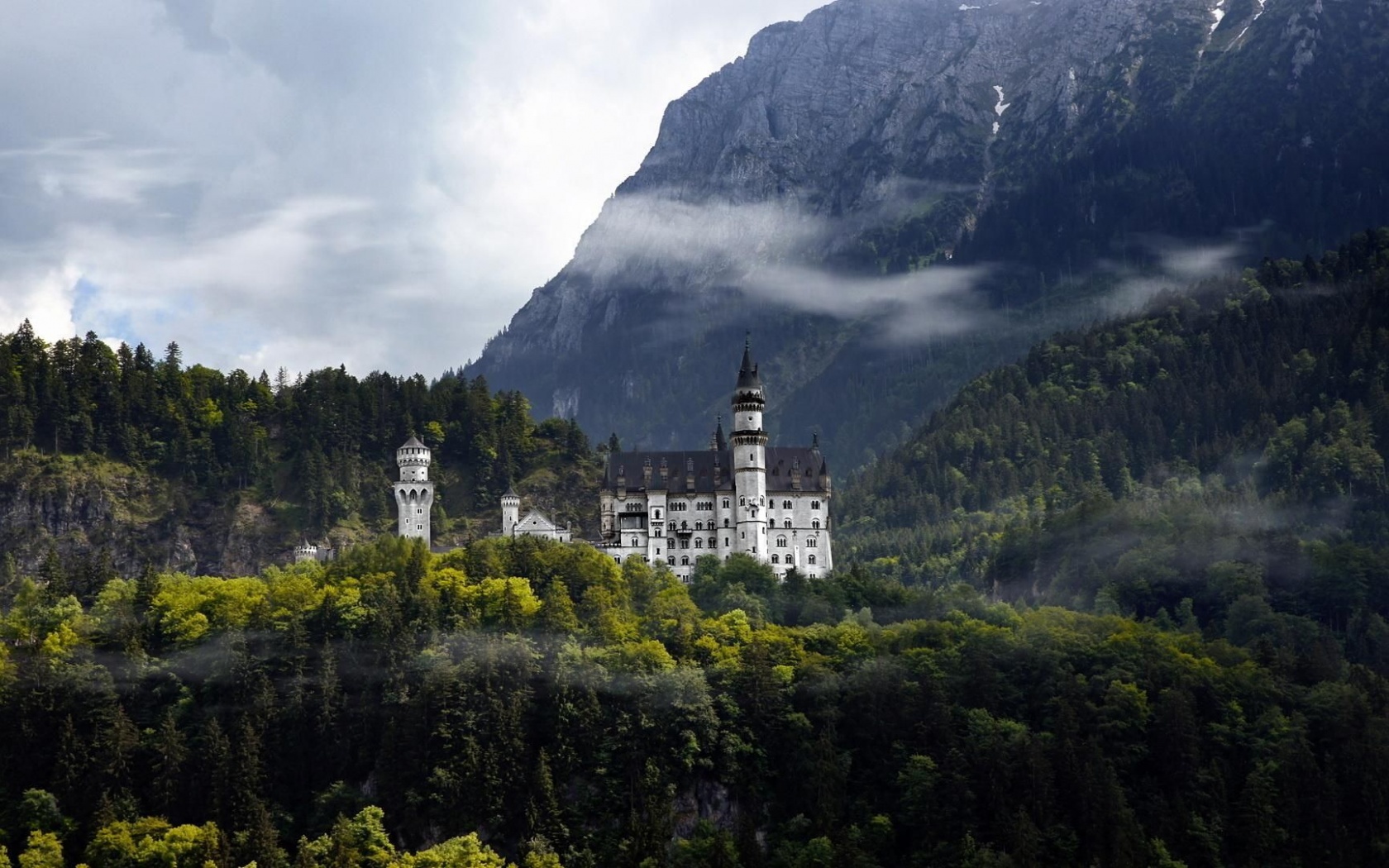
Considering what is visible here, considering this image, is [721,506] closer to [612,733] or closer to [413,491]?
[413,491]

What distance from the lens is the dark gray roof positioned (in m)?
132

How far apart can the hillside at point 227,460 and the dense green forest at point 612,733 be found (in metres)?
15.6

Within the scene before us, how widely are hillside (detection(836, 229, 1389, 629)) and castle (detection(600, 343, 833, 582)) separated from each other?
1071 inches

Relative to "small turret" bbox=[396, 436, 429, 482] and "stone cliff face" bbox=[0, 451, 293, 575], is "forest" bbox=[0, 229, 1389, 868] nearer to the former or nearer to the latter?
"stone cliff face" bbox=[0, 451, 293, 575]

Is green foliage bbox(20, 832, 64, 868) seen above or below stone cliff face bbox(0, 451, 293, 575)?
below

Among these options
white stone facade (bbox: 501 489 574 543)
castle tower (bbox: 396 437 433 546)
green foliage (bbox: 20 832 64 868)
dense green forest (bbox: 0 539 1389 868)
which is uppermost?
castle tower (bbox: 396 437 433 546)

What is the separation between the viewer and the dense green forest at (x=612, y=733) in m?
101

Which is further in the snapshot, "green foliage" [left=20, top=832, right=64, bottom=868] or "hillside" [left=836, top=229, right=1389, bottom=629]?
"hillside" [left=836, top=229, right=1389, bottom=629]

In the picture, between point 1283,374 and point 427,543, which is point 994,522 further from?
point 427,543

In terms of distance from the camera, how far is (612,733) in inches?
4225

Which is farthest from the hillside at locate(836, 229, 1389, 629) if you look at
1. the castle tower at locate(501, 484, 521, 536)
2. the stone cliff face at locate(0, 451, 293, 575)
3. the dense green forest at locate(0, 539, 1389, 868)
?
the stone cliff face at locate(0, 451, 293, 575)

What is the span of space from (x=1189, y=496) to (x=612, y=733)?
83453mm

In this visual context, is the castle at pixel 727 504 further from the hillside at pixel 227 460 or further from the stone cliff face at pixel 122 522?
the stone cliff face at pixel 122 522

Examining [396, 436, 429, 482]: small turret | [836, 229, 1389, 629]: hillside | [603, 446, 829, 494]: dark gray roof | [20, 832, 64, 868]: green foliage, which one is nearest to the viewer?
[20, 832, 64, 868]: green foliage
